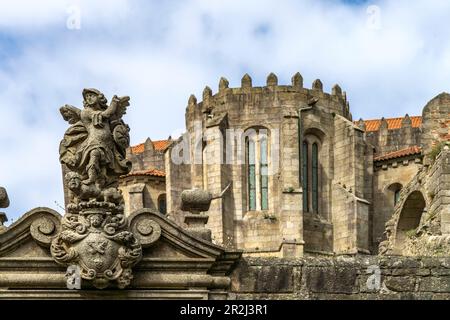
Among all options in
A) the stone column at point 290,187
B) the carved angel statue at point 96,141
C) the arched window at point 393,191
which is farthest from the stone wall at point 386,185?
the carved angel statue at point 96,141

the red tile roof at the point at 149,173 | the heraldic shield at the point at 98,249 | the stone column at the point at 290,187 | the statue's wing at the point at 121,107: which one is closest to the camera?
the heraldic shield at the point at 98,249

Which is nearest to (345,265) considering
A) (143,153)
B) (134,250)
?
(134,250)

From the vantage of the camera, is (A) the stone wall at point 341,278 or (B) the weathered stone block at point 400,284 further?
(B) the weathered stone block at point 400,284

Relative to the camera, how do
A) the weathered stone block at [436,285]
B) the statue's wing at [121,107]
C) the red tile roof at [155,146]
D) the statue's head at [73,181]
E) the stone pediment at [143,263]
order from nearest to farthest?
the stone pediment at [143,263]
the statue's head at [73,181]
the statue's wing at [121,107]
the weathered stone block at [436,285]
the red tile roof at [155,146]

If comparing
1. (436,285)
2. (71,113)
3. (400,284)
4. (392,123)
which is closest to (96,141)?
(71,113)

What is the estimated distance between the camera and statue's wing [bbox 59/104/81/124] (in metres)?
14.6

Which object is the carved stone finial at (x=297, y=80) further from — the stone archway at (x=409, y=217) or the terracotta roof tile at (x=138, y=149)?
the stone archway at (x=409, y=217)

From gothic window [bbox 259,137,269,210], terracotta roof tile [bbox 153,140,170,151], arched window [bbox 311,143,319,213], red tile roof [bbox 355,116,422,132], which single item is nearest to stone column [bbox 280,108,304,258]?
gothic window [bbox 259,137,269,210]

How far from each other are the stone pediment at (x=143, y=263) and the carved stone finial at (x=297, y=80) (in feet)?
154

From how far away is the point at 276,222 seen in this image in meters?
59.2

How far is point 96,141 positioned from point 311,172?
156 ft

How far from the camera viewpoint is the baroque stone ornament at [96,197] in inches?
559

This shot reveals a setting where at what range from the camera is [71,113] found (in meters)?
14.7

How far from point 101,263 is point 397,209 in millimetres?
18003
